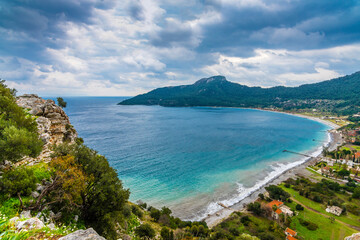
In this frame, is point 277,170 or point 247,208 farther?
point 277,170

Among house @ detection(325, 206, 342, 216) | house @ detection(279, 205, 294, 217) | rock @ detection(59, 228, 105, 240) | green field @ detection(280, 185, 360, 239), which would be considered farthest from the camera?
house @ detection(325, 206, 342, 216)

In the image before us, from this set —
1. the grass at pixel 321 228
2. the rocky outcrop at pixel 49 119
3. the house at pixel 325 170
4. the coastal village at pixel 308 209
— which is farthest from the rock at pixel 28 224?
the house at pixel 325 170

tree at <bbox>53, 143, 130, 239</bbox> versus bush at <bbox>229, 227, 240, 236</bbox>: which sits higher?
tree at <bbox>53, 143, 130, 239</bbox>

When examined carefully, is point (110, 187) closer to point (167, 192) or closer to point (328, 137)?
point (167, 192)

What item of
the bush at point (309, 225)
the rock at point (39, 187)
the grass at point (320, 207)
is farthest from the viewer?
the grass at point (320, 207)

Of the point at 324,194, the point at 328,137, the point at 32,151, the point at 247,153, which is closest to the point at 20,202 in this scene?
the point at 32,151

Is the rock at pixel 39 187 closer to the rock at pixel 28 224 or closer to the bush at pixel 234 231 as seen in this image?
the rock at pixel 28 224

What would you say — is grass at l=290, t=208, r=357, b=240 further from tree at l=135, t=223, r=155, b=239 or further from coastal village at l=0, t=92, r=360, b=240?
tree at l=135, t=223, r=155, b=239

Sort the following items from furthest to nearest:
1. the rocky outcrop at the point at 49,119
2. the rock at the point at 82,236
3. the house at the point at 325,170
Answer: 1. the house at the point at 325,170
2. the rocky outcrop at the point at 49,119
3. the rock at the point at 82,236

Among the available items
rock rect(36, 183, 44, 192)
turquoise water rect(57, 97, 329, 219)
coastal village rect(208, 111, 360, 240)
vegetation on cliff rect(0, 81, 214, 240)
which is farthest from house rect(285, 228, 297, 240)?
rock rect(36, 183, 44, 192)

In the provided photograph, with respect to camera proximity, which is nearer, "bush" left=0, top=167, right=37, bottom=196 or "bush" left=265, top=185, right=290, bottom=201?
"bush" left=0, top=167, right=37, bottom=196

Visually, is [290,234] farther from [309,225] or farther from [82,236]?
[82,236]
